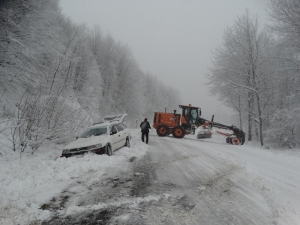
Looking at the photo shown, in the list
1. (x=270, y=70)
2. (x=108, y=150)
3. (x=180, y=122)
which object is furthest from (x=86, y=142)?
(x=270, y=70)

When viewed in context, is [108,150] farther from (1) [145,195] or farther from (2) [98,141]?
(1) [145,195]

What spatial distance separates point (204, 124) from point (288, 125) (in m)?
6.58

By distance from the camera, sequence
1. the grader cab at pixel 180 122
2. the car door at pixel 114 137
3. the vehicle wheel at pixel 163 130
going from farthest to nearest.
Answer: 1. the vehicle wheel at pixel 163 130
2. the grader cab at pixel 180 122
3. the car door at pixel 114 137

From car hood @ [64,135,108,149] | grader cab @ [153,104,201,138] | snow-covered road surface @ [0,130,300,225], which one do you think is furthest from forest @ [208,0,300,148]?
car hood @ [64,135,108,149]

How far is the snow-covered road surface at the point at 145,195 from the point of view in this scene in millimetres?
3340

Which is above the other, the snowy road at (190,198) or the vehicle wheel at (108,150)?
the vehicle wheel at (108,150)

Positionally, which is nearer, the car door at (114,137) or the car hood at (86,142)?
the car hood at (86,142)

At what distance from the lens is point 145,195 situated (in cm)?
430

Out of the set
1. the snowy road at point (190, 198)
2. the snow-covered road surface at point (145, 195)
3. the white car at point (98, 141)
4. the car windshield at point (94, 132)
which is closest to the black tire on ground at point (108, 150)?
the white car at point (98, 141)

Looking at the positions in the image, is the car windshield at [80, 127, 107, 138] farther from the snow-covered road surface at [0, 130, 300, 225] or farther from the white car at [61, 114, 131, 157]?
the snow-covered road surface at [0, 130, 300, 225]

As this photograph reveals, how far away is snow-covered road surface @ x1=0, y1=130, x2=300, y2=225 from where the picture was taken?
131 inches

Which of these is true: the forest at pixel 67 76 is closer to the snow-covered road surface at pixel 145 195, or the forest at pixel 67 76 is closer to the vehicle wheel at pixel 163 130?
the snow-covered road surface at pixel 145 195

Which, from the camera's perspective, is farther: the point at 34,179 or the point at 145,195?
the point at 34,179

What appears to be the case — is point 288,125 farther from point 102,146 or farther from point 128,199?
point 128,199
